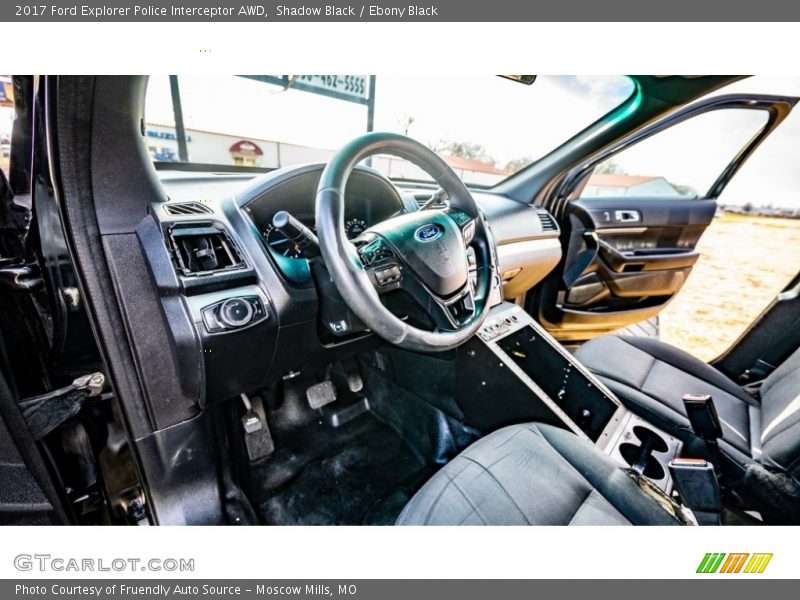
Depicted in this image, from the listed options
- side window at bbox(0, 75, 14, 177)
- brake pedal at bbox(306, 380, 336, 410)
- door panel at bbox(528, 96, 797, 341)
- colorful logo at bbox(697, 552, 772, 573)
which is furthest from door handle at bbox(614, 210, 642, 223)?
side window at bbox(0, 75, 14, 177)

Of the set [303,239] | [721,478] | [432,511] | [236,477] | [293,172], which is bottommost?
[236,477]

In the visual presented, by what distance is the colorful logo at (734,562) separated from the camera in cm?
82

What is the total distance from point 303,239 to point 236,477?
0.84 metres

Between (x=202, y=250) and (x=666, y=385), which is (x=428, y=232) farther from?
(x=666, y=385)

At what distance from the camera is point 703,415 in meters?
1.11

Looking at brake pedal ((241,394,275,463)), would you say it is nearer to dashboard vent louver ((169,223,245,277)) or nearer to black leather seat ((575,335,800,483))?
dashboard vent louver ((169,223,245,277))

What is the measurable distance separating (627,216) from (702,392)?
1.04 metres

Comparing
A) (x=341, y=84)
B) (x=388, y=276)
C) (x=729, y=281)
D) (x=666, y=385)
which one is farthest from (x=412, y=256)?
(x=729, y=281)

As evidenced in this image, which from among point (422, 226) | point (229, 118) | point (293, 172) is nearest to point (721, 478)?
point (422, 226)

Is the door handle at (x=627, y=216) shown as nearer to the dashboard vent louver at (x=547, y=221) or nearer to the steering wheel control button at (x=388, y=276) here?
the dashboard vent louver at (x=547, y=221)

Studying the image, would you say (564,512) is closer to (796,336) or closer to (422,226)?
(422,226)

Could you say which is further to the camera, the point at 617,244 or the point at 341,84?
the point at 617,244

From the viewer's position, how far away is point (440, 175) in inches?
41.0
